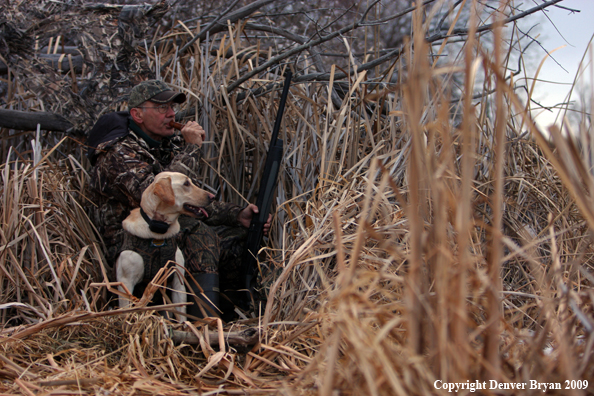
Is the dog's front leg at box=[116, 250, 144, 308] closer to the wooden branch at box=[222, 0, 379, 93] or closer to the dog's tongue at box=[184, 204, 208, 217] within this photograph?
the dog's tongue at box=[184, 204, 208, 217]

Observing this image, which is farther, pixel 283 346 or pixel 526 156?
pixel 526 156

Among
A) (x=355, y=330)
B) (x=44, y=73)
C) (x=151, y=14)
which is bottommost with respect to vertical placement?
(x=355, y=330)

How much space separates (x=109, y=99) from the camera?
3.50m

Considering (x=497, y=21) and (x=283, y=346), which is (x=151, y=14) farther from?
(x=497, y=21)

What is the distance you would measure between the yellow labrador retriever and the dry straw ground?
0.23 metres

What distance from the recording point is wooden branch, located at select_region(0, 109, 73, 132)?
10.8ft

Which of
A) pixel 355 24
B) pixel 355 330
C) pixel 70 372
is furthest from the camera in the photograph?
pixel 355 24

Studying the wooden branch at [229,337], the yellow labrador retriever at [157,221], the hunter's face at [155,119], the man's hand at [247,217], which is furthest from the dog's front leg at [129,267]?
the hunter's face at [155,119]

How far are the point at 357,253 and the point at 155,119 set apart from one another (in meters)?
2.62

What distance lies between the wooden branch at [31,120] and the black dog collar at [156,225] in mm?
1249

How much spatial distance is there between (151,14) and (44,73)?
0.96 metres

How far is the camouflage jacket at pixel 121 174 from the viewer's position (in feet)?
9.36

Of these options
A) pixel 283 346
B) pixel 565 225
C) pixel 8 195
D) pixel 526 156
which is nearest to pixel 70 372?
pixel 283 346

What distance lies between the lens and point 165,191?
8.46ft
